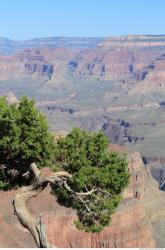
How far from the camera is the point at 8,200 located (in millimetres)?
81312

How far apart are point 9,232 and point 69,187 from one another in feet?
103

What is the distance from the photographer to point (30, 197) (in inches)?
1241

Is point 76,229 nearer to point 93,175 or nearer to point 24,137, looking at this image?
point 93,175

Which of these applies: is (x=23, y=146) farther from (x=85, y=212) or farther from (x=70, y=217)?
(x=70, y=217)

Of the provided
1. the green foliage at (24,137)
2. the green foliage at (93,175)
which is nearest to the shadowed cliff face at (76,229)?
the green foliage at (93,175)

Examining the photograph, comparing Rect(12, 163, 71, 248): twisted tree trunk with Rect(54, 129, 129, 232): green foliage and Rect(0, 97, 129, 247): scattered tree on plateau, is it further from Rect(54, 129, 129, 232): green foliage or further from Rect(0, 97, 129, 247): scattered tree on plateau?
Rect(54, 129, 129, 232): green foliage

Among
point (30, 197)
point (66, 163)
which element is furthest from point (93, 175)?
point (30, 197)

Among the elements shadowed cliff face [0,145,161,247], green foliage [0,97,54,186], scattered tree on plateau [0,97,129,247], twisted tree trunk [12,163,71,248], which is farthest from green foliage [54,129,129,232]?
shadowed cliff face [0,145,161,247]

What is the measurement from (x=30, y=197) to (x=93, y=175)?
178 inches

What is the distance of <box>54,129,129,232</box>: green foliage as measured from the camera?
34.2m

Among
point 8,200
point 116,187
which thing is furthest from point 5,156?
point 8,200

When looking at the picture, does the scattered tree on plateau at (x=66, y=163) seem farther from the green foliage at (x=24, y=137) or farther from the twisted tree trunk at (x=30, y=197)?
the twisted tree trunk at (x=30, y=197)

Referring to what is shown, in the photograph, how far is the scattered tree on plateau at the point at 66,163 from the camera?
110 ft

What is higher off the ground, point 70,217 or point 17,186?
point 17,186
